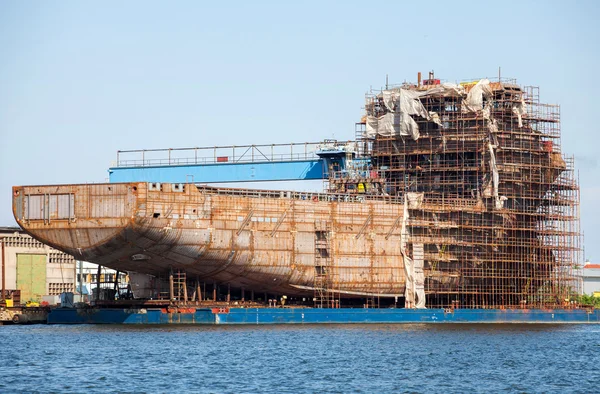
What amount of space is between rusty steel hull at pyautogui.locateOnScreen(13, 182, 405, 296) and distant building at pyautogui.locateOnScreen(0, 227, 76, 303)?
24188mm

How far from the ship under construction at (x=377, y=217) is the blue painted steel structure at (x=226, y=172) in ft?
0.46

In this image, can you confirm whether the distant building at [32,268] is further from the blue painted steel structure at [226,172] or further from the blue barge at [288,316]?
the blue barge at [288,316]

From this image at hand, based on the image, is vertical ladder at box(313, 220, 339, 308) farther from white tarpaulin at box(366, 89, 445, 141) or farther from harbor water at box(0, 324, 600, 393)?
white tarpaulin at box(366, 89, 445, 141)

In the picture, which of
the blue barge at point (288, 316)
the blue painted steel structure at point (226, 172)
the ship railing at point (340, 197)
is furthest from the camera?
the blue painted steel structure at point (226, 172)

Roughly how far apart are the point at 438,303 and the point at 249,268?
20405 mm

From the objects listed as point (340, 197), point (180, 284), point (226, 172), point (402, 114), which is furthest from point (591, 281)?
point (180, 284)

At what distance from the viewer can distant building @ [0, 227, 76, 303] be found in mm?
108250

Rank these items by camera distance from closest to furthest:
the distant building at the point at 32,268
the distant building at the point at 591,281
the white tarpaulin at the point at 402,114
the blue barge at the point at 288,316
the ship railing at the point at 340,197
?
1. the blue barge at the point at 288,316
2. the ship railing at the point at 340,197
3. the white tarpaulin at the point at 402,114
4. the distant building at the point at 32,268
5. the distant building at the point at 591,281

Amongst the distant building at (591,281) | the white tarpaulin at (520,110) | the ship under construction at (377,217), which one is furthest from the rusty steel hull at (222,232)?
the distant building at (591,281)

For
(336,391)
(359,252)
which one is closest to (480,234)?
(359,252)

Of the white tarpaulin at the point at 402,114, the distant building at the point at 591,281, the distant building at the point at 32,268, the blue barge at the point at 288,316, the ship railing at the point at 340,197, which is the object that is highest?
the white tarpaulin at the point at 402,114

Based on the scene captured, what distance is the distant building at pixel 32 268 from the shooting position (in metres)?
108

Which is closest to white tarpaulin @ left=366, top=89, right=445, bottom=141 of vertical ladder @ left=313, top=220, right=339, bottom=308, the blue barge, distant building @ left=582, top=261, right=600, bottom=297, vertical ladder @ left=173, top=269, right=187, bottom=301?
vertical ladder @ left=313, top=220, right=339, bottom=308

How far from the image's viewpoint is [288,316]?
8962 cm
